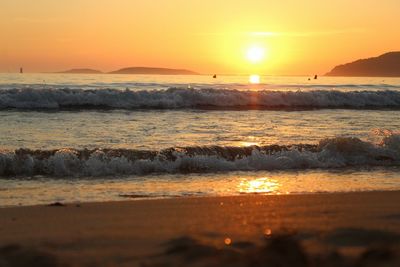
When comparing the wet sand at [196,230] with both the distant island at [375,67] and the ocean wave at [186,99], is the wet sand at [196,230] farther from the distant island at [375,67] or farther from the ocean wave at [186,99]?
Answer: the distant island at [375,67]

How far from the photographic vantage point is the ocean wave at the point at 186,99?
21797 millimetres

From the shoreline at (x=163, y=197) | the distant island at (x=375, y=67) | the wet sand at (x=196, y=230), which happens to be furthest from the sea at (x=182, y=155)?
the distant island at (x=375, y=67)

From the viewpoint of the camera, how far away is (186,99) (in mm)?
24172

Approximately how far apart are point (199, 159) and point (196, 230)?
4.96 meters

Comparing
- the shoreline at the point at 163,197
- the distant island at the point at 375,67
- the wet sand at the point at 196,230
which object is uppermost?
the distant island at the point at 375,67

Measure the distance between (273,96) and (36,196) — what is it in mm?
20122

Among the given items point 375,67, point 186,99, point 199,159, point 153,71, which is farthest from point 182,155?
point 375,67

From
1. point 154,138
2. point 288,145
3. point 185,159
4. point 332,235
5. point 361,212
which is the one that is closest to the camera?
point 332,235

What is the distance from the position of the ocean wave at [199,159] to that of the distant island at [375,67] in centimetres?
10230

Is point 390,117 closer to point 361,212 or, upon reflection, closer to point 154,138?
point 154,138

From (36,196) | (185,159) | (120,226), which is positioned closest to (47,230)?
(120,226)

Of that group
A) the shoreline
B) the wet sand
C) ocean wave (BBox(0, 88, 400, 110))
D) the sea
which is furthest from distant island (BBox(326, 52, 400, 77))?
the wet sand

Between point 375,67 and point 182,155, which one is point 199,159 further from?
point 375,67

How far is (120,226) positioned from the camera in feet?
15.8
